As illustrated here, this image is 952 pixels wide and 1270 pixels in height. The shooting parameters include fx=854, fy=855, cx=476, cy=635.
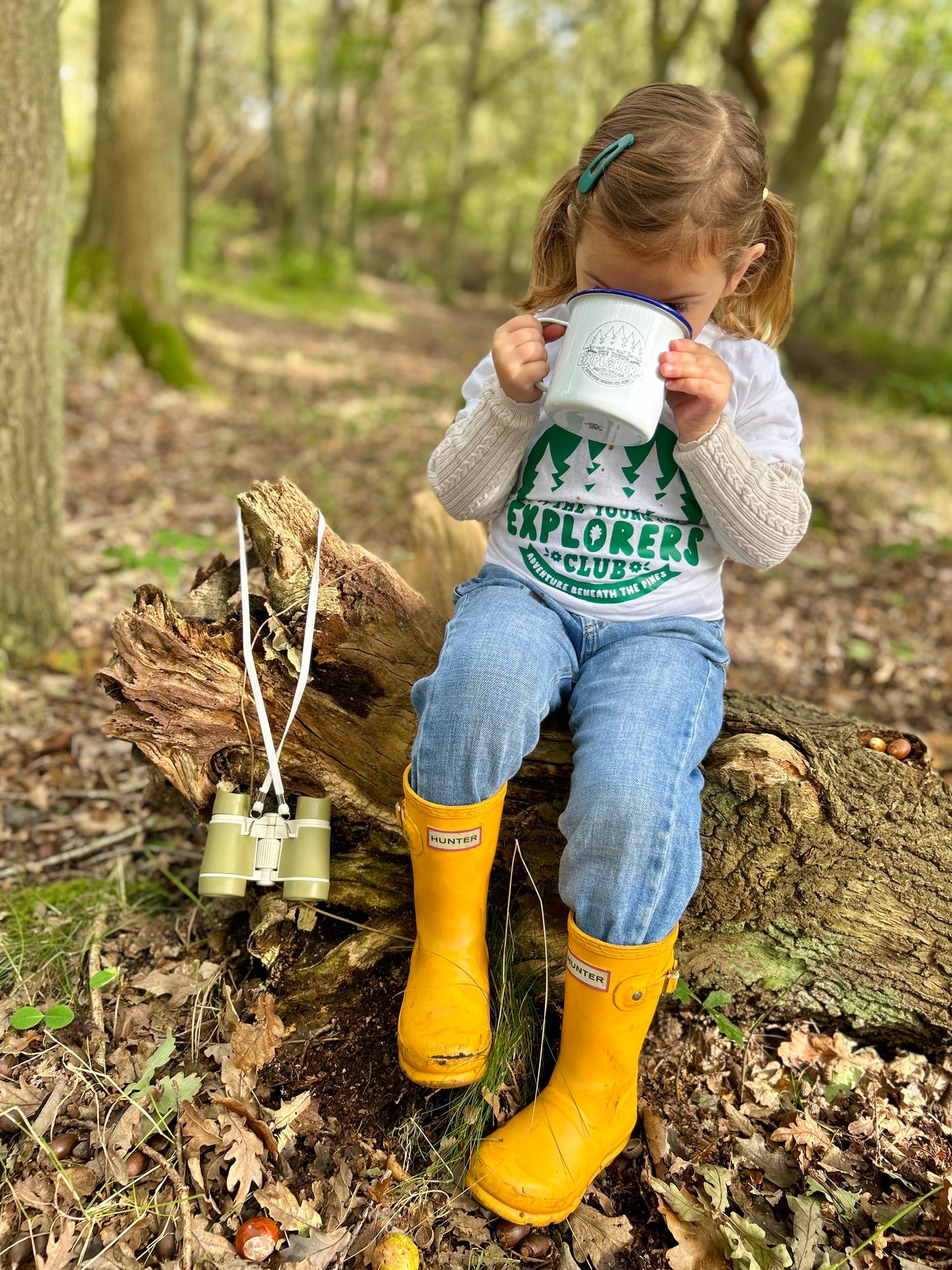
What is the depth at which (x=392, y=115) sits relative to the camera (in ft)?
96.7

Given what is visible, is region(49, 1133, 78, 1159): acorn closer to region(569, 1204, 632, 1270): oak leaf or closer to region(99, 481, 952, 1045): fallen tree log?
region(99, 481, 952, 1045): fallen tree log

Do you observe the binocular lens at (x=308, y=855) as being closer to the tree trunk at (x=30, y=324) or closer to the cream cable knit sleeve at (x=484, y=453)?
the cream cable knit sleeve at (x=484, y=453)

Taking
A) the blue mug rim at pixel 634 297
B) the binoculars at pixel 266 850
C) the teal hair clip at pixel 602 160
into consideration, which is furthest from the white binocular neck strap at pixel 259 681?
the teal hair clip at pixel 602 160

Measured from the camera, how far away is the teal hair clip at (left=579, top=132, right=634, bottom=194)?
69.8 inches

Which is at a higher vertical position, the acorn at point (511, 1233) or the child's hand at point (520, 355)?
the child's hand at point (520, 355)

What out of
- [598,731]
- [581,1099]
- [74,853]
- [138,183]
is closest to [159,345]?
[138,183]

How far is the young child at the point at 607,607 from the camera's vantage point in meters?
1.76

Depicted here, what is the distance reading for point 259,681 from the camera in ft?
7.05

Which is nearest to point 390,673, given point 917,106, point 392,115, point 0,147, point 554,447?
point 554,447

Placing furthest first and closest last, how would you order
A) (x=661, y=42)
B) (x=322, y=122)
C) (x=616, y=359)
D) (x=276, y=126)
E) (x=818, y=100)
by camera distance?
(x=276, y=126), (x=322, y=122), (x=661, y=42), (x=818, y=100), (x=616, y=359)

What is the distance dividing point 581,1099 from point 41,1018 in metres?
1.27

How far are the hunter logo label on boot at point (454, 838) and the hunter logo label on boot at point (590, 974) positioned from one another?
0.32 m

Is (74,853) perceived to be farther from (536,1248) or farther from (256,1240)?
(536,1248)

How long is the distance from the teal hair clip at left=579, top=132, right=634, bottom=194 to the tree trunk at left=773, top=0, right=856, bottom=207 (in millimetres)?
8151
